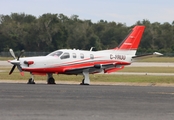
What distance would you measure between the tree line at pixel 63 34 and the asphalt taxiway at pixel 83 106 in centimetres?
7894

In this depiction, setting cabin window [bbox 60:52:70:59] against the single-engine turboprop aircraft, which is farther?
cabin window [bbox 60:52:70:59]

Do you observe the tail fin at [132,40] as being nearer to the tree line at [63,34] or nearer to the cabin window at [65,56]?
the cabin window at [65,56]

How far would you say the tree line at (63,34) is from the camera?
10050cm

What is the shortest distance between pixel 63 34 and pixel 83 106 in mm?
85956

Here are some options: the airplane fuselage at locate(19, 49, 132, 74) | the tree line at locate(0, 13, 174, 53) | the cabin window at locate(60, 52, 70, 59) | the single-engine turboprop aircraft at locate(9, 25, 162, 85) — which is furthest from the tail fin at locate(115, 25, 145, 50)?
the tree line at locate(0, 13, 174, 53)

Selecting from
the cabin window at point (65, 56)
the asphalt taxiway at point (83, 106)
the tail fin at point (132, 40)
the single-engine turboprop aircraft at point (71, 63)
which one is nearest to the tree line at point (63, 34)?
the tail fin at point (132, 40)

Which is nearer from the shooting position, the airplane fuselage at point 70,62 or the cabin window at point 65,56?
the airplane fuselage at point 70,62

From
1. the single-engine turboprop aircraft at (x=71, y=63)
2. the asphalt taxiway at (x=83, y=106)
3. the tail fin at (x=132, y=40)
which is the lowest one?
the asphalt taxiway at (x=83, y=106)

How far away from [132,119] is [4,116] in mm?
3431

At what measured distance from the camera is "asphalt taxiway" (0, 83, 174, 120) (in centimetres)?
1422

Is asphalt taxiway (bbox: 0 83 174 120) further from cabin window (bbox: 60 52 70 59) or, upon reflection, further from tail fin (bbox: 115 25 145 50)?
tail fin (bbox: 115 25 145 50)

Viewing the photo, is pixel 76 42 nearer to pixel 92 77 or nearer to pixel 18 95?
pixel 92 77

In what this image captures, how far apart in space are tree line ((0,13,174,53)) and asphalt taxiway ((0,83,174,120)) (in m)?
78.9

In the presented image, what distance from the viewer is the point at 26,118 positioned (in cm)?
1370
